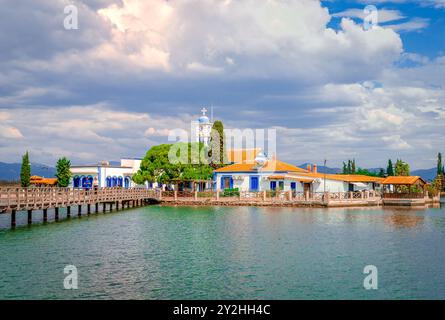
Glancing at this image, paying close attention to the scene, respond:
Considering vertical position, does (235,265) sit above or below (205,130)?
below

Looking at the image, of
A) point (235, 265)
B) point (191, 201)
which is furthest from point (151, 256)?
point (191, 201)

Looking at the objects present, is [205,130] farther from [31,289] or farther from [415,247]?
[31,289]

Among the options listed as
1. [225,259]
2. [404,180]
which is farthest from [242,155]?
[225,259]

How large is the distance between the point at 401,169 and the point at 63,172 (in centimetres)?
6460

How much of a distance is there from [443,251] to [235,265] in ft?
39.1

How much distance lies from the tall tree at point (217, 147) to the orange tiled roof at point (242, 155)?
1.73 meters

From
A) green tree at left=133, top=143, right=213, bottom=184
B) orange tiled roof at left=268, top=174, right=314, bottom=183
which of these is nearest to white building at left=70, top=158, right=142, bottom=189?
green tree at left=133, top=143, right=213, bottom=184

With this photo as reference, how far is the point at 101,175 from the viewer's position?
81750 millimetres

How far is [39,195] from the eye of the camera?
40.1 meters

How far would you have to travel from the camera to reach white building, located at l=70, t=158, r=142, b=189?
269ft

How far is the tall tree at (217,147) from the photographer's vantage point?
77075mm
